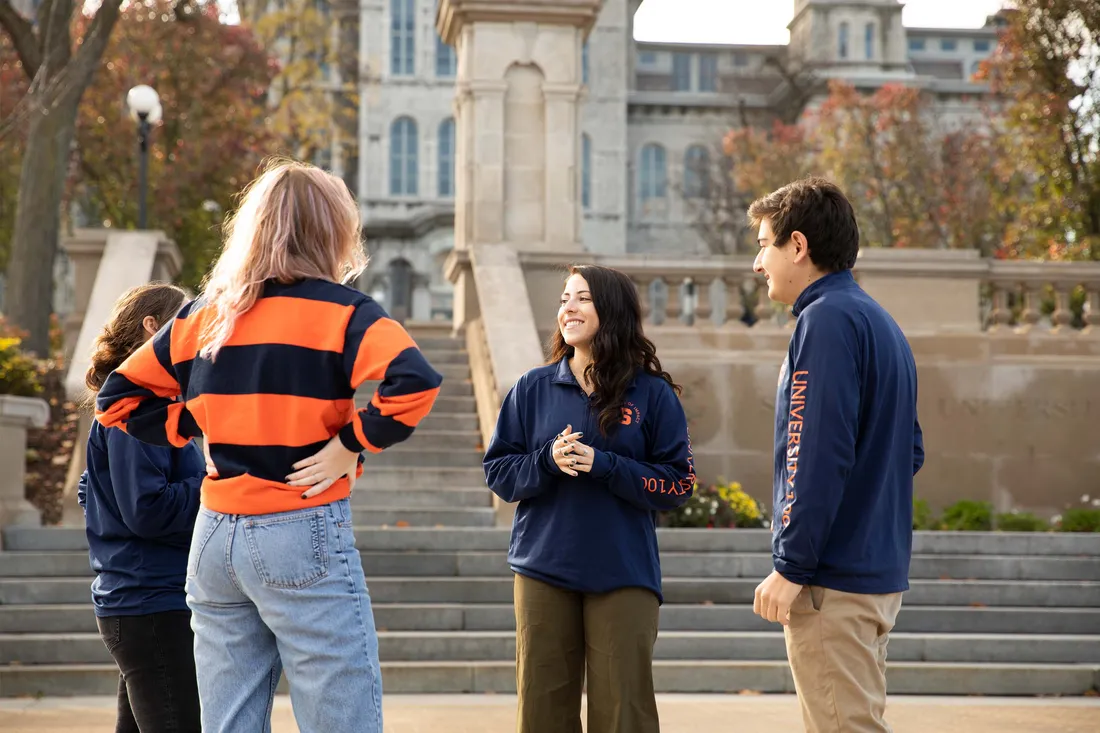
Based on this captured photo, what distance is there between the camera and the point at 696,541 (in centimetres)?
1035

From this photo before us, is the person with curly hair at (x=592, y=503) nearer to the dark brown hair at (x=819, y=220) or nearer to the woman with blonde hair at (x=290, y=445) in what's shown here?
the dark brown hair at (x=819, y=220)

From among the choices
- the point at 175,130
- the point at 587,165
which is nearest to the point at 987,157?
the point at 175,130

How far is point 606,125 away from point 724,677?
187ft

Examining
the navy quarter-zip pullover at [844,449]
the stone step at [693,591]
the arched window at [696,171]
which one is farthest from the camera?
the arched window at [696,171]

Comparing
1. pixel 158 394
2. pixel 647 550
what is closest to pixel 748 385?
pixel 647 550

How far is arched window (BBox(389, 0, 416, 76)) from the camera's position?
62969mm

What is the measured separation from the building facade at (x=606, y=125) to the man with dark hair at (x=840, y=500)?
54.2 metres

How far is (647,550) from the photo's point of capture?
4.39 meters

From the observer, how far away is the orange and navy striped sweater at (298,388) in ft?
10.4

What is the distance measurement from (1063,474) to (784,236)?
1143cm

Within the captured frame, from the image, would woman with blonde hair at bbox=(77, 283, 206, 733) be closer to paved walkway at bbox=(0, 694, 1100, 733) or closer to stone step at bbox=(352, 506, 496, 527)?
paved walkway at bbox=(0, 694, 1100, 733)

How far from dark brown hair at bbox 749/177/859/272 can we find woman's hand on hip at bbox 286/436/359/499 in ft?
4.64

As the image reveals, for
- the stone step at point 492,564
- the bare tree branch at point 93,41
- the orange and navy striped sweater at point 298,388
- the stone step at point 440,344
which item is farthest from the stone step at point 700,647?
the bare tree branch at point 93,41

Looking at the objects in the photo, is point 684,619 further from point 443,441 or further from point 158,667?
point 158,667
